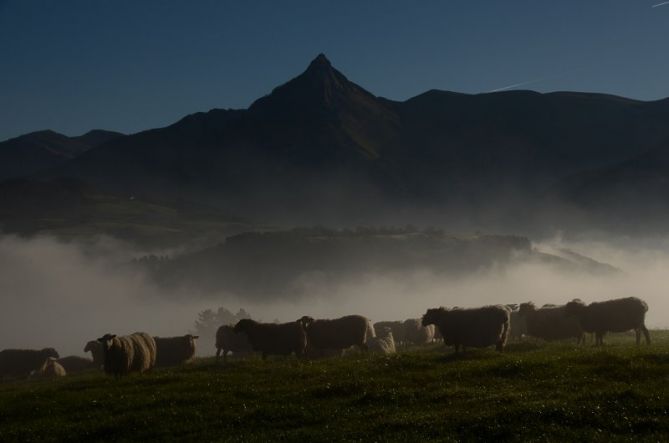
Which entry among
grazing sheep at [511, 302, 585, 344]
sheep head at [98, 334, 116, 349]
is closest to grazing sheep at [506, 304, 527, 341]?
grazing sheep at [511, 302, 585, 344]

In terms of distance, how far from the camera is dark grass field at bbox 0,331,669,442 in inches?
690

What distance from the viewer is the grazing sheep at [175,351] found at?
158 feet

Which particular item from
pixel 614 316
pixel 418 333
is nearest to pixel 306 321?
pixel 614 316

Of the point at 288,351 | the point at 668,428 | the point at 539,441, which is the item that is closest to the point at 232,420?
the point at 539,441

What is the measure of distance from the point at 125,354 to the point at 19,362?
96.8 feet

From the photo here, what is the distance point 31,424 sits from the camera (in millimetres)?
21859

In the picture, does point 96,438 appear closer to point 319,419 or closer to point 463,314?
point 319,419

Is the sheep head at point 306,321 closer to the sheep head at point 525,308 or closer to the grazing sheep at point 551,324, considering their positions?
the grazing sheep at point 551,324

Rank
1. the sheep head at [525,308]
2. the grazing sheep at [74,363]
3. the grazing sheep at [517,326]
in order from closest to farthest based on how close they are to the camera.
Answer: the sheep head at [525,308]
the grazing sheep at [517,326]
the grazing sheep at [74,363]

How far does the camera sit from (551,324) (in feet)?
141

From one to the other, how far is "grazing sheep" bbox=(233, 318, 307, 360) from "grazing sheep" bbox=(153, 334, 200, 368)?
31.2 ft

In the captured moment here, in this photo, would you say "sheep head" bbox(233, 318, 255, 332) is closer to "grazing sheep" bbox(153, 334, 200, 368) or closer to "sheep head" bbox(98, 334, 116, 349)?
"sheep head" bbox(98, 334, 116, 349)

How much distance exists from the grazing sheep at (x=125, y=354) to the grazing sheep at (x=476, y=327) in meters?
17.1

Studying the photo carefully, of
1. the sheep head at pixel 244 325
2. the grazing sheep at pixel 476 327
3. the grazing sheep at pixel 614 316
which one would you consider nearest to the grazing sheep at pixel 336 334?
the sheep head at pixel 244 325
